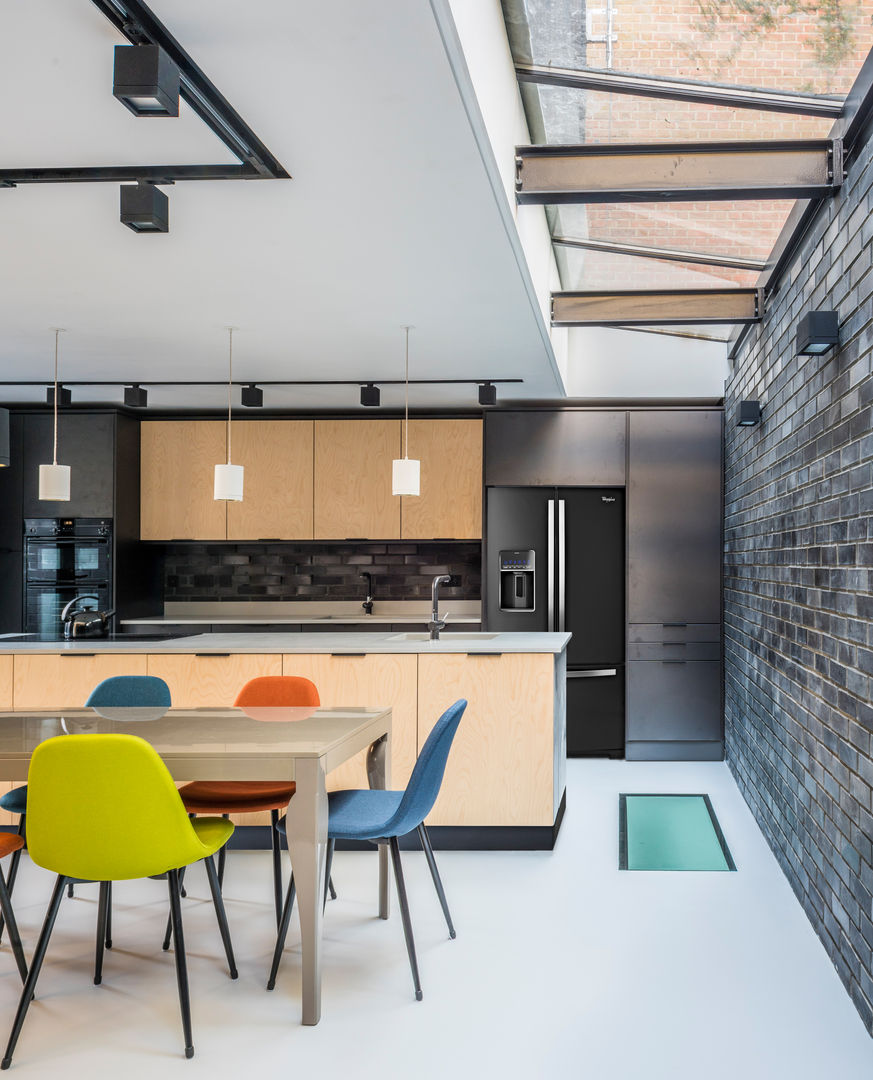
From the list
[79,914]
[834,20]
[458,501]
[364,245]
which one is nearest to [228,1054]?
[79,914]

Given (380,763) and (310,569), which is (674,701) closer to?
(310,569)

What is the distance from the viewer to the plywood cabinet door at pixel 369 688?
175 inches

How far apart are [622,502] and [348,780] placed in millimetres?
A: 3132

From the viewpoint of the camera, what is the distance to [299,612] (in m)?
7.45

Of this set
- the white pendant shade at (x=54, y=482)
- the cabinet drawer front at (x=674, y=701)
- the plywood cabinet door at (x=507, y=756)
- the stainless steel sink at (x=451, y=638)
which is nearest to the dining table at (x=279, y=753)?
the plywood cabinet door at (x=507, y=756)

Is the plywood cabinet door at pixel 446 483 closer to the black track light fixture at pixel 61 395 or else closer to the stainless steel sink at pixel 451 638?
the stainless steel sink at pixel 451 638

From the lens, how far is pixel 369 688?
14.6ft

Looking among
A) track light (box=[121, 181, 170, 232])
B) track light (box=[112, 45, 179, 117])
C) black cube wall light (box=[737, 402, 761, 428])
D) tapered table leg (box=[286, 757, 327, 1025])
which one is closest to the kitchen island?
black cube wall light (box=[737, 402, 761, 428])

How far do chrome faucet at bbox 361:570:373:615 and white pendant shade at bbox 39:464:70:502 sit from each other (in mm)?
2802

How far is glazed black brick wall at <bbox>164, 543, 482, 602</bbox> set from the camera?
24.2 ft

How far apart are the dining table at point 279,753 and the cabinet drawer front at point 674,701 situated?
352 centimetres

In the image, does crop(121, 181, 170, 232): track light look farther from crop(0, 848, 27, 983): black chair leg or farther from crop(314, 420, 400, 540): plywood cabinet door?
crop(314, 420, 400, 540): plywood cabinet door

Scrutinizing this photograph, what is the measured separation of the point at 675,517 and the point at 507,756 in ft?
9.36

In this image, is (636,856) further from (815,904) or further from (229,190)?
(229,190)
